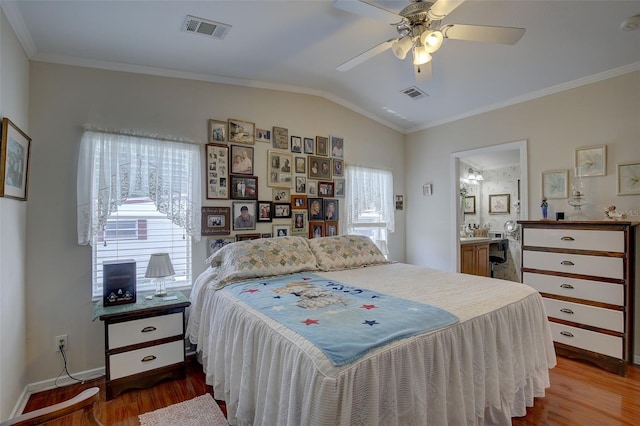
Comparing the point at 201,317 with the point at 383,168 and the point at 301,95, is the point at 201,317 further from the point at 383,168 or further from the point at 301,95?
the point at 383,168

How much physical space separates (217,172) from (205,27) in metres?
1.25

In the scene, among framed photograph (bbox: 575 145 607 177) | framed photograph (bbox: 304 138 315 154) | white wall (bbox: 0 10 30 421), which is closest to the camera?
white wall (bbox: 0 10 30 421)

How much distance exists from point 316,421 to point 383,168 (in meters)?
3.75

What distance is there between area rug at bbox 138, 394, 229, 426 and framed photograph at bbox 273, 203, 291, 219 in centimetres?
183

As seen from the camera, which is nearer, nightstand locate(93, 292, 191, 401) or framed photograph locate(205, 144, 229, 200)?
nightstand locate(93, 292, 191, 401)

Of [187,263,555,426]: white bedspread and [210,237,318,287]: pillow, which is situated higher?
[210,237,318,287]: pillow

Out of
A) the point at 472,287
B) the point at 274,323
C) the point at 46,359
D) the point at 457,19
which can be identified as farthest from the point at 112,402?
the point at 457,19

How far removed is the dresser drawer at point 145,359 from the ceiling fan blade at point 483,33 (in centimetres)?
297

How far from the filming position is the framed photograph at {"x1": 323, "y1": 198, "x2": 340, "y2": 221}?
385cm

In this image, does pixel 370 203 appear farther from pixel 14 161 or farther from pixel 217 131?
pixel 14 161

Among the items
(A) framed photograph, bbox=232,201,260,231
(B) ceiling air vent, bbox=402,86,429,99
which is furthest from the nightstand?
(B) ceiling air vent, bbox=402,86,429,99

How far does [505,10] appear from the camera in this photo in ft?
7.30

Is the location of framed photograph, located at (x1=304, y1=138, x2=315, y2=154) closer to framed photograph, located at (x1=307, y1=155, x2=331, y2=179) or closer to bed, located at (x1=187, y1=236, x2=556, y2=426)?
framed photograph, located at (x1=307, y1=155, x2=331, y2=179)

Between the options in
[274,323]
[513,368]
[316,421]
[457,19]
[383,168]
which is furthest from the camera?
[383,168]
